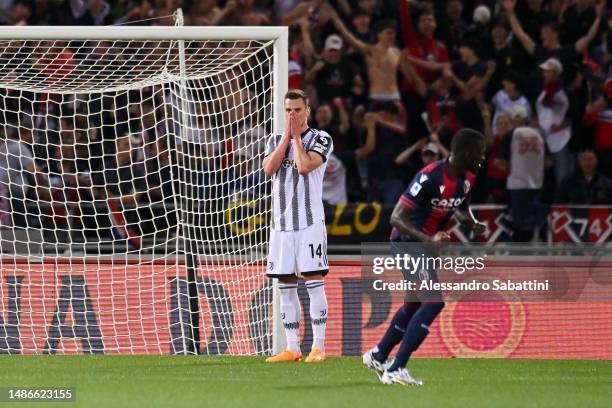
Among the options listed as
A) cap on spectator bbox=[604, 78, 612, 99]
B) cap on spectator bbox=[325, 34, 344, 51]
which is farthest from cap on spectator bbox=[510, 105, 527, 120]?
cap on spectator bbox=[325, 34, 344, 51]

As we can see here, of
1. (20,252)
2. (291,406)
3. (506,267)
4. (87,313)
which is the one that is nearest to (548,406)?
(291,406)

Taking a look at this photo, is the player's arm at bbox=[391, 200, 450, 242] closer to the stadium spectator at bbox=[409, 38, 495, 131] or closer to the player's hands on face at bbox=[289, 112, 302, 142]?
the player's hands on face at bbox=[289, 112, 302, 142]

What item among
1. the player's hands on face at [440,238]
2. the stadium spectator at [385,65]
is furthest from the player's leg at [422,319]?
the stadium spectator at [385,65]

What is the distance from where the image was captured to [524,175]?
1593cm

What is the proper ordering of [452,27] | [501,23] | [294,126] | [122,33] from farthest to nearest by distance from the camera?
[452,27] < [501,23] < [122,33] < [294,126]

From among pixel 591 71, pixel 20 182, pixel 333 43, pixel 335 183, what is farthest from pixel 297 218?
pixel 591 71

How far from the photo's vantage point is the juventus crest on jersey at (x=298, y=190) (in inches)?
427

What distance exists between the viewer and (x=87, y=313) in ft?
40.8

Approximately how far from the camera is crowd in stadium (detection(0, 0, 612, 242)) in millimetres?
16266

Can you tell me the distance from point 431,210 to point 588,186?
7207 mm

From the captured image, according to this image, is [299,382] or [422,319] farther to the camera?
[299,382]

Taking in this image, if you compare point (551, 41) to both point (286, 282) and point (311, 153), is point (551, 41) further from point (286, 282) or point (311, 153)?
point (286, 282)

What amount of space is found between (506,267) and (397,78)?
17.6 feet

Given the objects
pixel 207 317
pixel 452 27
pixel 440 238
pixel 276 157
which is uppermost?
pixel 452 27
